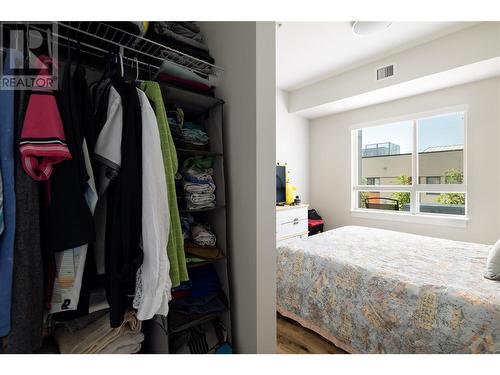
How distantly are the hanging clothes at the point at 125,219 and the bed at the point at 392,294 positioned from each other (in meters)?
1.37

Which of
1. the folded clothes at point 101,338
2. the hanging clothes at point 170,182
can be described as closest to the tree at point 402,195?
the hanging clothes at point 170,182

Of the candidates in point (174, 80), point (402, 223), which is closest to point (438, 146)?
point (402, 223)

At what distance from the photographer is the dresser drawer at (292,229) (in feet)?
10.2

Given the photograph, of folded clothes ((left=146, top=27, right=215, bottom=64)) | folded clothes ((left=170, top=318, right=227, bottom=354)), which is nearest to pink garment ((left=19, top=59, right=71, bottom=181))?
folded clothes ((left=146, top=27, right=215, bottom=64))

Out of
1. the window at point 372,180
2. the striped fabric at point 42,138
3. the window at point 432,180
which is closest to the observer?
the striped fabric at point 42,138

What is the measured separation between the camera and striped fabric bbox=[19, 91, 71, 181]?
695 millimetres

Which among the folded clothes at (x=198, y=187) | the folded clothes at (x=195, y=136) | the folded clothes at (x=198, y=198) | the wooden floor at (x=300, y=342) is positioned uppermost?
the folded clothes at (x=195, y=136)

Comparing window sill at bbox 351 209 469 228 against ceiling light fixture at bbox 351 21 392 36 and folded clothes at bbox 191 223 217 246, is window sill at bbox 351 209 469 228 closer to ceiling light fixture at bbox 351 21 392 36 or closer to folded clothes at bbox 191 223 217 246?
ceiling light fixture at bbox 351 21 392 36

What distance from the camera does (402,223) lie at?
3422 mm

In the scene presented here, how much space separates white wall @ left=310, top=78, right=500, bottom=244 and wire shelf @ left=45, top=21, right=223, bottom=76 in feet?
10.0

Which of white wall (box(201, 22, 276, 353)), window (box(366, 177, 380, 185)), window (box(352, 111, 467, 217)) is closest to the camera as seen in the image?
white wall (box(201, 22, 276, 353))

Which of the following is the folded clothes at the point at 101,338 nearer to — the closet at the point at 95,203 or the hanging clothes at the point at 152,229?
the closet at the point at 95,203
